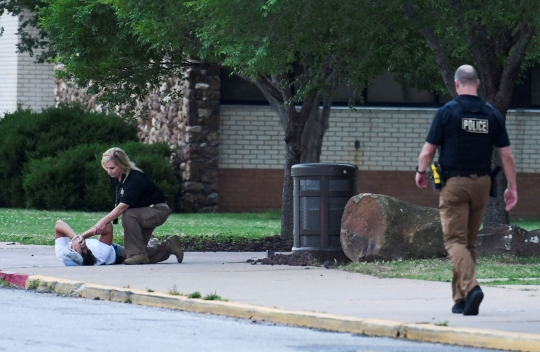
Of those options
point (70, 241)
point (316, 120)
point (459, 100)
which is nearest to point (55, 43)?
point (316, 120)

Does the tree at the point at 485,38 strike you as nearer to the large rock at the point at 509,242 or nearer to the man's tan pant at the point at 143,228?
the large rock at the point at 509,242

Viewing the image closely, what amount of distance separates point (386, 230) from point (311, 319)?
4443mm

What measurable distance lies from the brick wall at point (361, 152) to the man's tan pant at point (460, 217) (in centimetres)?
1742

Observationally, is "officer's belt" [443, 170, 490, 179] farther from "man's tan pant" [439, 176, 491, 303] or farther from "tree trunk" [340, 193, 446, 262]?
"tree trunk" [340, 193, 446, 262]

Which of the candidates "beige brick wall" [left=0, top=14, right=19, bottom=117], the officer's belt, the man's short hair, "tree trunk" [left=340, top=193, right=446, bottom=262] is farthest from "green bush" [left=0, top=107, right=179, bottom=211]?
the man's short hair

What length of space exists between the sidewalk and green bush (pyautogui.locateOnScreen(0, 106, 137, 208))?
12.0 m

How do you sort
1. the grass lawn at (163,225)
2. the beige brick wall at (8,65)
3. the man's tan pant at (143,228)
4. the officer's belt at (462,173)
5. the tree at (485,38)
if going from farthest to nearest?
the beige brick wall at (8,65)
the grass lawn at (163,225)
the man's tan pant at (143,228)
the tree at (485,38)
the officer's belt at (462,173)

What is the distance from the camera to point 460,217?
8992 mm

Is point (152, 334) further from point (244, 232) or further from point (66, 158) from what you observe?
point (66, 158)

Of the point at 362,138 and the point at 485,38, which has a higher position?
the point at 485,38

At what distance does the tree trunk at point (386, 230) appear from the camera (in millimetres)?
13031

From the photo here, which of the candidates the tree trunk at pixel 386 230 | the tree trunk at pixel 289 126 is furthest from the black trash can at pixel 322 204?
the tree trunk at pixel 289 126

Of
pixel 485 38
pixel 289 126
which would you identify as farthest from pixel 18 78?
pixel 485 38

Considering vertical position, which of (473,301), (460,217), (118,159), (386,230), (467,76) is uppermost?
(467,76)
